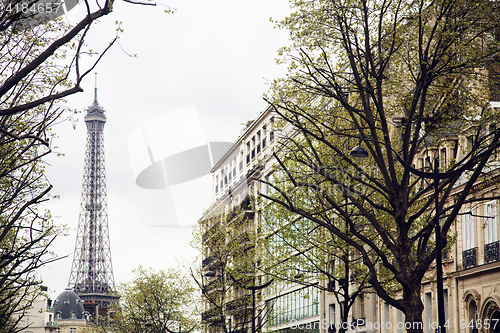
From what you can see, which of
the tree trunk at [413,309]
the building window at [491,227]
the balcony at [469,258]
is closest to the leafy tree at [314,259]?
the balcony at [469,258]

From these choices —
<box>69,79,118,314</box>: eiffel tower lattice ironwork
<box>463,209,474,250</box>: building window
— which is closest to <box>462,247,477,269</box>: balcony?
<box>463,209,474,250</box>: building window

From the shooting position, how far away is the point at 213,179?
9088cm

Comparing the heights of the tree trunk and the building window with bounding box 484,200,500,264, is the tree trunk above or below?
below

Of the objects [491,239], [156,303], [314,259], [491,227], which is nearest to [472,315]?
[491,239]

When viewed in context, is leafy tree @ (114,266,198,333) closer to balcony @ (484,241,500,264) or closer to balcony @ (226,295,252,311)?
balcony @ (226,295,252,311)

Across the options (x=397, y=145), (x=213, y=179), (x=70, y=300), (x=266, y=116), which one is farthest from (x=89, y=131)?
(x=397, y=145)

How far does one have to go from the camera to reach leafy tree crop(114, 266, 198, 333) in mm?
63438

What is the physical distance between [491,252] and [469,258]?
6.16 feet

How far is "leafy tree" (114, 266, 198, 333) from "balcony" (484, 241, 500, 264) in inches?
1321

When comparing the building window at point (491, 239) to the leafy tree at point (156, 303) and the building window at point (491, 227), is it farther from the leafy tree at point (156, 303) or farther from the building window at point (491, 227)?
the leafy tree at point (156, 303)

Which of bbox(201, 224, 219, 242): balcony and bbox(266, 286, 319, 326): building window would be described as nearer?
bbox(201, 224, 219, 242): balcony

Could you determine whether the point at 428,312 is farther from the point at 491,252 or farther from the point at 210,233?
the point at 210,233

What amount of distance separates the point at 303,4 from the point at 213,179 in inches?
2780

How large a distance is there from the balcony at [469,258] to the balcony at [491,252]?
0.86m
